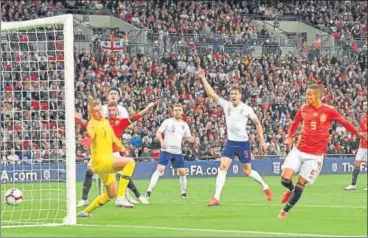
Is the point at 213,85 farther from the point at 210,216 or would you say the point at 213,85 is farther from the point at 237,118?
the point at 210,216

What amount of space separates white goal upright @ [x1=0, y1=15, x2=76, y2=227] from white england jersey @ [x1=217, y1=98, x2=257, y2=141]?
3.41 metres

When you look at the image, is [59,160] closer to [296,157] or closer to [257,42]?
[296,157]

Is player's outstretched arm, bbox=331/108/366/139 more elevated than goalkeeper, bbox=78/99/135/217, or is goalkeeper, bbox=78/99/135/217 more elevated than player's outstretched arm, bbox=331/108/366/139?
player's outstretched arm, bbox=331/108/366/139

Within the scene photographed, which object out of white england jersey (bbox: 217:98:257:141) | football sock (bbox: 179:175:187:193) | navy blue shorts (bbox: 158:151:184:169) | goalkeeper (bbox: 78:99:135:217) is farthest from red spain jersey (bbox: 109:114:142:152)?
football sock (bbox: 179:175:187:193)

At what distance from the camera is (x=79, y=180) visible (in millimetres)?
33625

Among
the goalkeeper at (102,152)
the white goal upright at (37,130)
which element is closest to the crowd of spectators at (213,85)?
the white goal upright at (37,130)

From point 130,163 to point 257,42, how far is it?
30763 millimetres

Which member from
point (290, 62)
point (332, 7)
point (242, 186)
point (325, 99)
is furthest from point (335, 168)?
point (332, 7)

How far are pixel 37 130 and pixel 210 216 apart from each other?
749cm

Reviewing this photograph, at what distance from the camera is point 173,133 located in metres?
23.8

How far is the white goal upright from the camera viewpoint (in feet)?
54.0

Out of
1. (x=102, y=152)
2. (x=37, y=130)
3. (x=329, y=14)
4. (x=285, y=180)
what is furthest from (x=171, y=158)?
(x=329, y=14)

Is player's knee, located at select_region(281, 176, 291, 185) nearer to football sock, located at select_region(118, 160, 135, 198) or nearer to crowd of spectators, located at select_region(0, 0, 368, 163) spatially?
football sock, located at select_region(118, 160, 135, 198)

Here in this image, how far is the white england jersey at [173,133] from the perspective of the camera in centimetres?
2381
